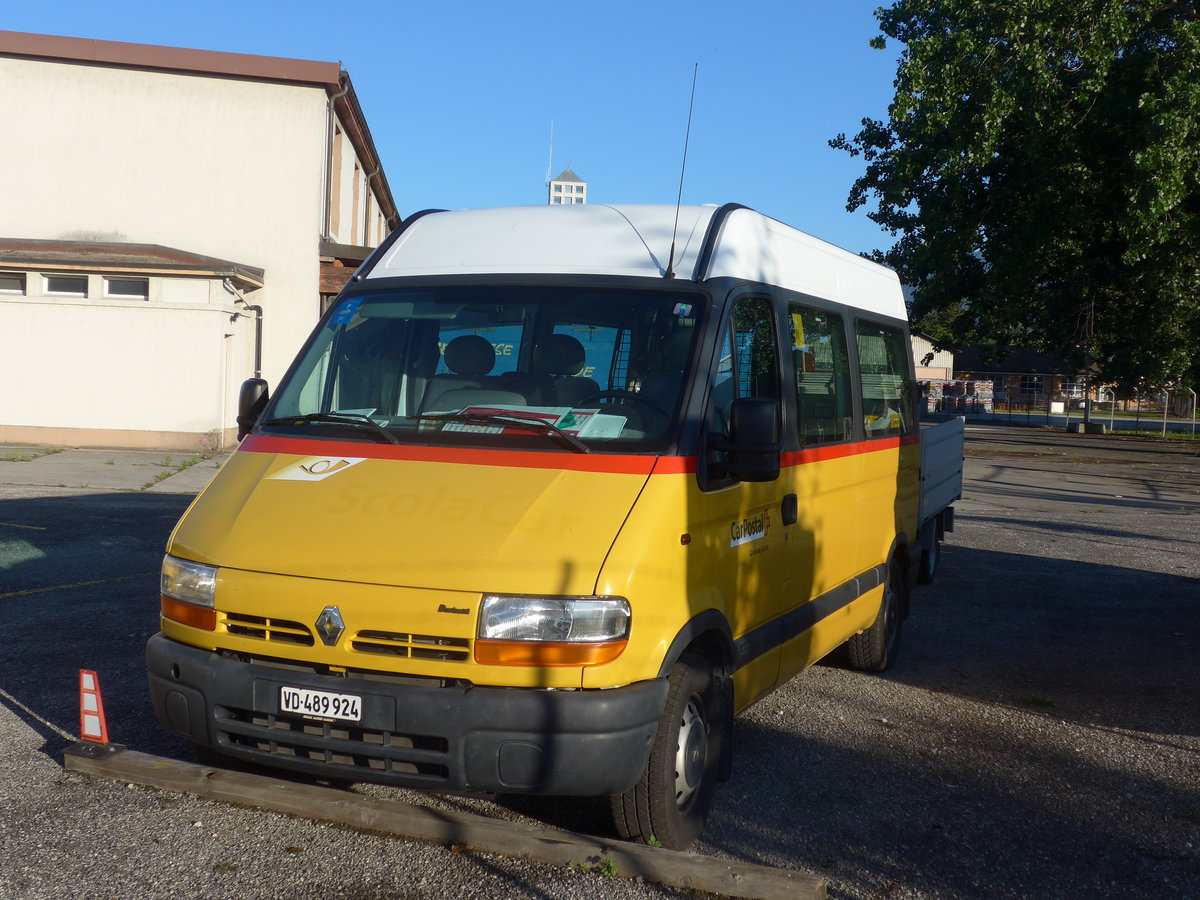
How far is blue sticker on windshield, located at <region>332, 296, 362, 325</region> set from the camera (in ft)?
18.0

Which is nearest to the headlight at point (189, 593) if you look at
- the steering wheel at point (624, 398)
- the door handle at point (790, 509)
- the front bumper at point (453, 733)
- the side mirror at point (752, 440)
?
the front bumper at point (453, 733)

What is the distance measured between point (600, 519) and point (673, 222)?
1.73 meters

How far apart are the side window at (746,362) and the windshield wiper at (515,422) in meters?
0.57

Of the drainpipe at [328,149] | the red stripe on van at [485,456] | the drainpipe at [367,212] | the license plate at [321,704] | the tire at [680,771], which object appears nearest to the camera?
the license plate at [321,704]

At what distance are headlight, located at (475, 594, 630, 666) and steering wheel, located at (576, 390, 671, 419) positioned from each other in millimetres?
986

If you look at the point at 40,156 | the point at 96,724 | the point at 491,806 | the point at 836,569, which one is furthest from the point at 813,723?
the point at 40,156

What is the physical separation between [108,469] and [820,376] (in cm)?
1530

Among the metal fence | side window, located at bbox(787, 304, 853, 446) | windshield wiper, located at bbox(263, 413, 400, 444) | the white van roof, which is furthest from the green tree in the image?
the metal fence

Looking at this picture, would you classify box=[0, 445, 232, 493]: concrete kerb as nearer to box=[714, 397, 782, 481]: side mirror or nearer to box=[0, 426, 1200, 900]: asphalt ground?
box=[0, 426, 1200, 900]: asphalt ground

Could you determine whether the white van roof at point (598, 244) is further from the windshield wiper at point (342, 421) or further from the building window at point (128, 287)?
the building window at point (128, 287)

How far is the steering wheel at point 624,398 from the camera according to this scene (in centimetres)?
464

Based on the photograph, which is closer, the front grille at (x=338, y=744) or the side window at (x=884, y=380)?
the front grille at (x=338, y=744)

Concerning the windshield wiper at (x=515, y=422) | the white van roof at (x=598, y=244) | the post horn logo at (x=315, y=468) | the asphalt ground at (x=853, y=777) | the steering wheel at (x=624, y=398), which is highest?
the white van roof at (x=598, y=244)

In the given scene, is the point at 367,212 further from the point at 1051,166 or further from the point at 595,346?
→ the point at 595,346
